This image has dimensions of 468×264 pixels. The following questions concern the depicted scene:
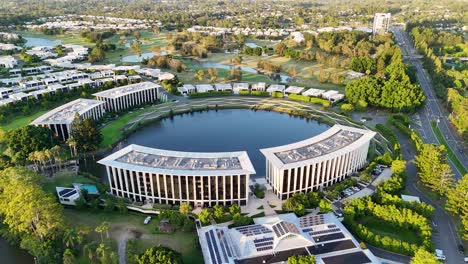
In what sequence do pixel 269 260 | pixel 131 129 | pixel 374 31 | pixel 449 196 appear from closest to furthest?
pixel 269 260 → pixel 449 196 → pixel 131 129 → pixel 374 31

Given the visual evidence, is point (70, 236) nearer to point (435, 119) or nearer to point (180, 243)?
point (180, 243)

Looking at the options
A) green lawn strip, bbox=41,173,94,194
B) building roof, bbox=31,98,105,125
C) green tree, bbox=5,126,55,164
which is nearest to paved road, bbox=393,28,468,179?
green lawn strip, bbox=41,173,94,194

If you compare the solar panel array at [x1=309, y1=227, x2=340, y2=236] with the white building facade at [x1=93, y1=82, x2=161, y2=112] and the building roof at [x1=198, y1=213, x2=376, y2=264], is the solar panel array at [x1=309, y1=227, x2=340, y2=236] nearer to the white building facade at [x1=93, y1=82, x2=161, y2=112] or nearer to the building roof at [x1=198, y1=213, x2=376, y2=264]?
the building roof at [x1=198, y1=213, x2=376, y2=264]

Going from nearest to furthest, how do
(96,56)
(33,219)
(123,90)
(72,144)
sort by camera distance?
(33,219) < (72,144) < (123,90) < (96,56)

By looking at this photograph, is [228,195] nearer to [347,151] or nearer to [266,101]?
[347,151]

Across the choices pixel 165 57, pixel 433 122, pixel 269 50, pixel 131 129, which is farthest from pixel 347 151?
pixel 269 50

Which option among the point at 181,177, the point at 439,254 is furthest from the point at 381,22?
the point at 181,177
